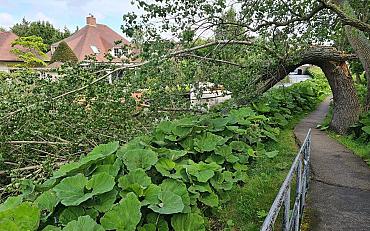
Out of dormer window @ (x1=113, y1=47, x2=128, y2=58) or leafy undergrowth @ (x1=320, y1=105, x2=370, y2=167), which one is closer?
dormer window @ (x1=113, y1=47, x2=128, y2=58)

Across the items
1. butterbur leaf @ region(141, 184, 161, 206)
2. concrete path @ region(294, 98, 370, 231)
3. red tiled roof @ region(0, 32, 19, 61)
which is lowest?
concrete path @ region(294, 98, 370, 231)

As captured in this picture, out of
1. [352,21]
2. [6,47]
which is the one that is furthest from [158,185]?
[6,47]

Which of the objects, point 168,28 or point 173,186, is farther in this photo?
point 168,28

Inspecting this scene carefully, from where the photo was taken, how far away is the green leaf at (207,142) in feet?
15.6

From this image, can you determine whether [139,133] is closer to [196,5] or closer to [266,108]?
[196,5]

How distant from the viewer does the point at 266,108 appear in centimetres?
901

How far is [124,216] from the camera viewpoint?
260 cm

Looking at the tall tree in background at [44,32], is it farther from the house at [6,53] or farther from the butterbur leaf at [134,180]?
the butterbur leaf at [134,180]

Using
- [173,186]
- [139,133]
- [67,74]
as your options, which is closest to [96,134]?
[139,133]

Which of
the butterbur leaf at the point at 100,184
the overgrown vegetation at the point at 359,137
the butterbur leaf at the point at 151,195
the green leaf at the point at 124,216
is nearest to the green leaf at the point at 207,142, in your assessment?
the butterbur leaf at the point at 151,195

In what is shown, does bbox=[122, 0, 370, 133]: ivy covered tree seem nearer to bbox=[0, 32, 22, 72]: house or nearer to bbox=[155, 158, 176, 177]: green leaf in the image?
bbox=[155, 158, 176, 177]: green leaf

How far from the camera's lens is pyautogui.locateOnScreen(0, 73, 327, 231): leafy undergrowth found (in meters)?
2.65

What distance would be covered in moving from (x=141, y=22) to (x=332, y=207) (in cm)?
418

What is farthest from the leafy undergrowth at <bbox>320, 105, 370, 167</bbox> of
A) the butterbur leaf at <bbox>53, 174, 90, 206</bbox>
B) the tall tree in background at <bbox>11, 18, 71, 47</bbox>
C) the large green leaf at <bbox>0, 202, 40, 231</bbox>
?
the tall tree in background at <bbox>11, 18, 71, 47</bbox>
